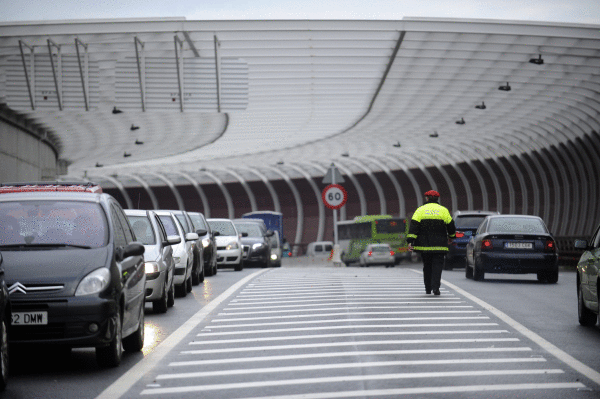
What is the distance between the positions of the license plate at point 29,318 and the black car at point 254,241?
2355 centimetres

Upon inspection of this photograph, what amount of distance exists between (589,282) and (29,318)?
6384 millimetres

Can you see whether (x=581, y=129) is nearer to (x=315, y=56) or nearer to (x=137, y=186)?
(x=315, y=56)

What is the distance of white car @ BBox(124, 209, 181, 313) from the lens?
522 inches

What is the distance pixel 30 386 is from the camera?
24.4ft

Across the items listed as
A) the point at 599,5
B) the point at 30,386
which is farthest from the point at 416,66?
the point at 30,386

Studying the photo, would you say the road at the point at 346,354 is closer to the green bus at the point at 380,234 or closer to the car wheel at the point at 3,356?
the car wheel at the point at 3,356

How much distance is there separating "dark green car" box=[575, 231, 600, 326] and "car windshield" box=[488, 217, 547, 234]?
8416 mm

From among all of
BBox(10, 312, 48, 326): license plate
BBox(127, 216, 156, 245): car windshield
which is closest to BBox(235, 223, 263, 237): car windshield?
BBox(127, 216, 156, 245): car windshield

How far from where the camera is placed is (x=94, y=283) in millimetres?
8031

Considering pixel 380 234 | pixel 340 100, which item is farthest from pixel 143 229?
pixel 380 234

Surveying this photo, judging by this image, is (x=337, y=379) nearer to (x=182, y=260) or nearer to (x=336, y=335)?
(x=336, y=335)

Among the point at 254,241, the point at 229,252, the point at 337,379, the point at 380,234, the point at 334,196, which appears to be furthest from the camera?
the point at 380,234

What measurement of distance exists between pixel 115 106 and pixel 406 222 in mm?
30807

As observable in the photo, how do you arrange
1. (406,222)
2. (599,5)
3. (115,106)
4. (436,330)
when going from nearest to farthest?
(436,330) → (599,5) → (115,106) → (406,222)
